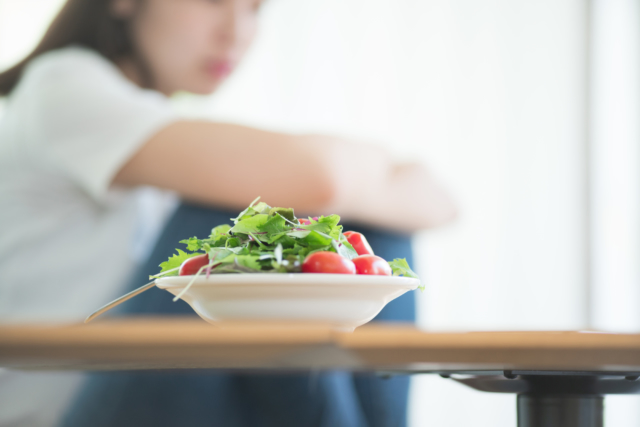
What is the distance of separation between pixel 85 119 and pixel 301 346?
0.86 meters

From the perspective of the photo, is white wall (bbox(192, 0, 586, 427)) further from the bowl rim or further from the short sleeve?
the bowl rim

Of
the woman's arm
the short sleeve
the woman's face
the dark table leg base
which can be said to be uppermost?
the woman's face

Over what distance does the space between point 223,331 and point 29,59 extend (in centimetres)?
130

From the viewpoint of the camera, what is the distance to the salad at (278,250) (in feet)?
1.20

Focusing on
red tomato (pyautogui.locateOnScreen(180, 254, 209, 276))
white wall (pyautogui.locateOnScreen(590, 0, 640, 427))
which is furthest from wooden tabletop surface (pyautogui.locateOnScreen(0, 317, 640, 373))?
white wall (pyautogui.locateOnScreen(590, 0, 640, 427))

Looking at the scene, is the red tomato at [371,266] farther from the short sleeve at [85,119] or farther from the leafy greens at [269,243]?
the short sleeve at [85,119]

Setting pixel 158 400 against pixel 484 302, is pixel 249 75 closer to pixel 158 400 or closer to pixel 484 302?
pixel 484 302

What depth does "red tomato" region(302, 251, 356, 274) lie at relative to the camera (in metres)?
0.36

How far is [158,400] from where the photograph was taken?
0.77 meters

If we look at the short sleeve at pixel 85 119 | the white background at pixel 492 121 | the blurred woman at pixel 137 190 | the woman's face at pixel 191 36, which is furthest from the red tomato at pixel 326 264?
the white background at pixel 492 121

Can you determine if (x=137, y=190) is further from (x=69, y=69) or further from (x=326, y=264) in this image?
(x=326, y=264)

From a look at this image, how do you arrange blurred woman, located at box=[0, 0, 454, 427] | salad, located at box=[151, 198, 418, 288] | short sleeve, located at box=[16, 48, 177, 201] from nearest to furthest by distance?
1. salad, located at box=[151, 198, 418, 288]
2. blurred woman, located at box=[0, 0, 454, 427]
3. short sleeve, located at box=[16, 48, 177, 201]

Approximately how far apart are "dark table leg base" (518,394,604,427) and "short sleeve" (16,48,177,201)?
728mm

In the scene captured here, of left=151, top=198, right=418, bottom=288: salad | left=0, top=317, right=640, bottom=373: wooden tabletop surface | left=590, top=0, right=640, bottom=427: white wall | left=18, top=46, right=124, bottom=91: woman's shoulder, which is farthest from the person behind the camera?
left=590, top=0, right=640, bottom=427: white wall
